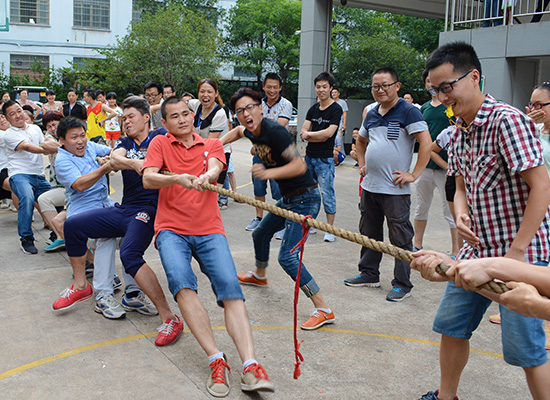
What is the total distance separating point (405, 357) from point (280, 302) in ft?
4.43

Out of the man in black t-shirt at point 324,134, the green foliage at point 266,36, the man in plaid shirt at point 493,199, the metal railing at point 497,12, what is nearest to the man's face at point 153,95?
the man in black t-shirt at point 324,134

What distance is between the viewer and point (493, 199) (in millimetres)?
2775

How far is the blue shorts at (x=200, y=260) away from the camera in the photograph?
364cm

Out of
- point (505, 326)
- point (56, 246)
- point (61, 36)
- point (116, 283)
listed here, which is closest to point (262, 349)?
point (505, 326)

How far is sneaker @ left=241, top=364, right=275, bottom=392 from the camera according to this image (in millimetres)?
3234

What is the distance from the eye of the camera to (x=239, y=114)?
4297 millimetres

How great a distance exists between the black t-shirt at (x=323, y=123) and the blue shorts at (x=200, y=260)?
→ 3109mm

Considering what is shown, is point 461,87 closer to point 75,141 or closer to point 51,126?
point 75,141

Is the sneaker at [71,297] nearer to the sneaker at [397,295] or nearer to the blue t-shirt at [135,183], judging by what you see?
the blue t-shirt at [135,183]

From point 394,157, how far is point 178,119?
78.3 inches

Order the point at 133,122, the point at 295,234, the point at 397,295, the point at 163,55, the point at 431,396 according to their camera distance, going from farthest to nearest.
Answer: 1. the point at 163,55
2. the point at 397,295
3. the point at 133,122
4. the point at 295,234
5. the point at 431,396

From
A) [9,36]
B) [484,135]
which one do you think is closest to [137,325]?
[484,135]

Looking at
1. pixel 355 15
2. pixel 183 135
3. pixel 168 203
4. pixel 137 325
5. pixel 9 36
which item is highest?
pixel 355 15

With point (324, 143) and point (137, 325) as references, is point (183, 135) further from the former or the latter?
point (324, 143)
